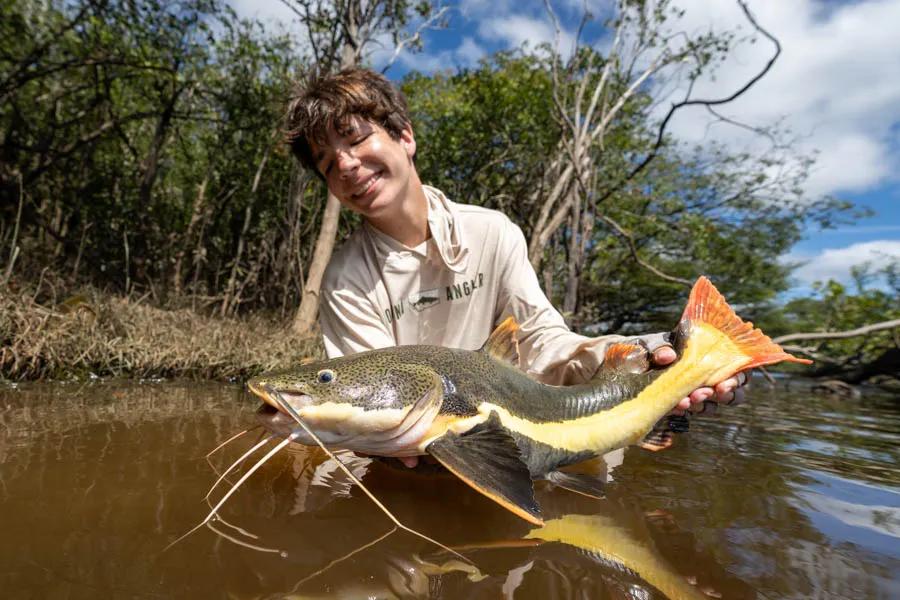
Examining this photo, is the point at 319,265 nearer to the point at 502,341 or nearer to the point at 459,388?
the point at 502,341

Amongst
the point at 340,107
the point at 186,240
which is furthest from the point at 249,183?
the point at 340,107

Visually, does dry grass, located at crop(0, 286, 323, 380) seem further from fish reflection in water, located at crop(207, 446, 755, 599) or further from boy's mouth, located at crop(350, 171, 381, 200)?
fish reflection in water, located at crop(207, 446, 755, 599)

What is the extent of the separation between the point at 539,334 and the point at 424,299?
716mm

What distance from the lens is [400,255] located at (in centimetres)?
311

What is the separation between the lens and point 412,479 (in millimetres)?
2271

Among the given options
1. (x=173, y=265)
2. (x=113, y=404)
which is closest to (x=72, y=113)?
(x=173, y=265)

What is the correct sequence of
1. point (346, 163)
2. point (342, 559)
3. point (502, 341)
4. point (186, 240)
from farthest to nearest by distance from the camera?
point (186, 240) → point (346, 163) → point (502, 341) → point (342, 559)

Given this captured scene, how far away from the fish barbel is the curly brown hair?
156 cm

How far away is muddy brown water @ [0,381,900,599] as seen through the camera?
134 cm

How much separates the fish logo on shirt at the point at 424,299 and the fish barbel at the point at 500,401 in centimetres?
97

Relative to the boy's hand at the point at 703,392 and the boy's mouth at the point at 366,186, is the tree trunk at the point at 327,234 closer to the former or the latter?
the boy's mouth at the point at 366,186

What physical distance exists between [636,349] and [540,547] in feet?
3.61

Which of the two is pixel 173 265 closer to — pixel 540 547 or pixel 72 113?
pixel 72 113

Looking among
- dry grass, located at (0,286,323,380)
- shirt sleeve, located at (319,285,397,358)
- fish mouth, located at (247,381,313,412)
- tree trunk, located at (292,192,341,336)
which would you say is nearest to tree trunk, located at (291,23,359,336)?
tree trunk, located at (292,192,341,336)
